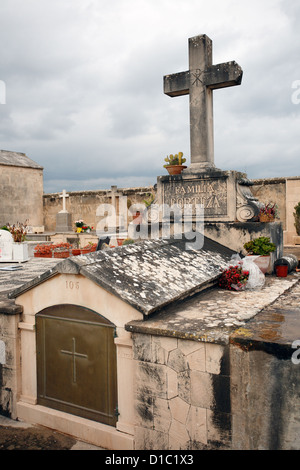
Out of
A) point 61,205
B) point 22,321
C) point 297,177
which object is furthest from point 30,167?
point 22,321

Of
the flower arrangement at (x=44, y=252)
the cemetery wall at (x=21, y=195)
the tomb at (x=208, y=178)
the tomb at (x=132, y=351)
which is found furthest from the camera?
the cemetery wall at (x=21, y=195)

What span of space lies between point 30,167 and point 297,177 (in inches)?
670

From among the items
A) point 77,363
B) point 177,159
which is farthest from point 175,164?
point 77,363

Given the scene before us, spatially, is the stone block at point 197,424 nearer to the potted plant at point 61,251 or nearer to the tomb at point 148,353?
the tomb at point 148,353

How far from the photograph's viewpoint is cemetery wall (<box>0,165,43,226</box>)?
2281 centimetres

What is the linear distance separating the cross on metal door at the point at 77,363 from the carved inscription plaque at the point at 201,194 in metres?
4.11

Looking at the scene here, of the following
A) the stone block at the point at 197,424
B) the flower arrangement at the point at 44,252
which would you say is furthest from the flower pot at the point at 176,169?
the flower arrangement at the point at 44,252

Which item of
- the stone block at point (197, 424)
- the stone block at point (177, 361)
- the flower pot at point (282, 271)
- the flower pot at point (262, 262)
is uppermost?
the flower pot at point (262, 262)

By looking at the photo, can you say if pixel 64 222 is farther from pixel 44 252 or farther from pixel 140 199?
pixel 44 252

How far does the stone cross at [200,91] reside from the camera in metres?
7.50

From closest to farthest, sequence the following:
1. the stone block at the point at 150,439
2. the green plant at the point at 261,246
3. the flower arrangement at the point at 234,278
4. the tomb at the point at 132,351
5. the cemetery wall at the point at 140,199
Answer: the tomb at the point at 132,351
the stone block at the point at 150,439
the flower arrangement at the point at 234,278
the green plant at the point at 261,246
the cemetery wall at the point at 140,199

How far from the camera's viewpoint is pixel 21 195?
23.6m

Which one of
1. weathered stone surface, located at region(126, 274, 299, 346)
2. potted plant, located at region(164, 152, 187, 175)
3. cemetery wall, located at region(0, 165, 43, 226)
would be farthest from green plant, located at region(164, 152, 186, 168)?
cemetery wall, located at region(0, 165, 43, 226)
